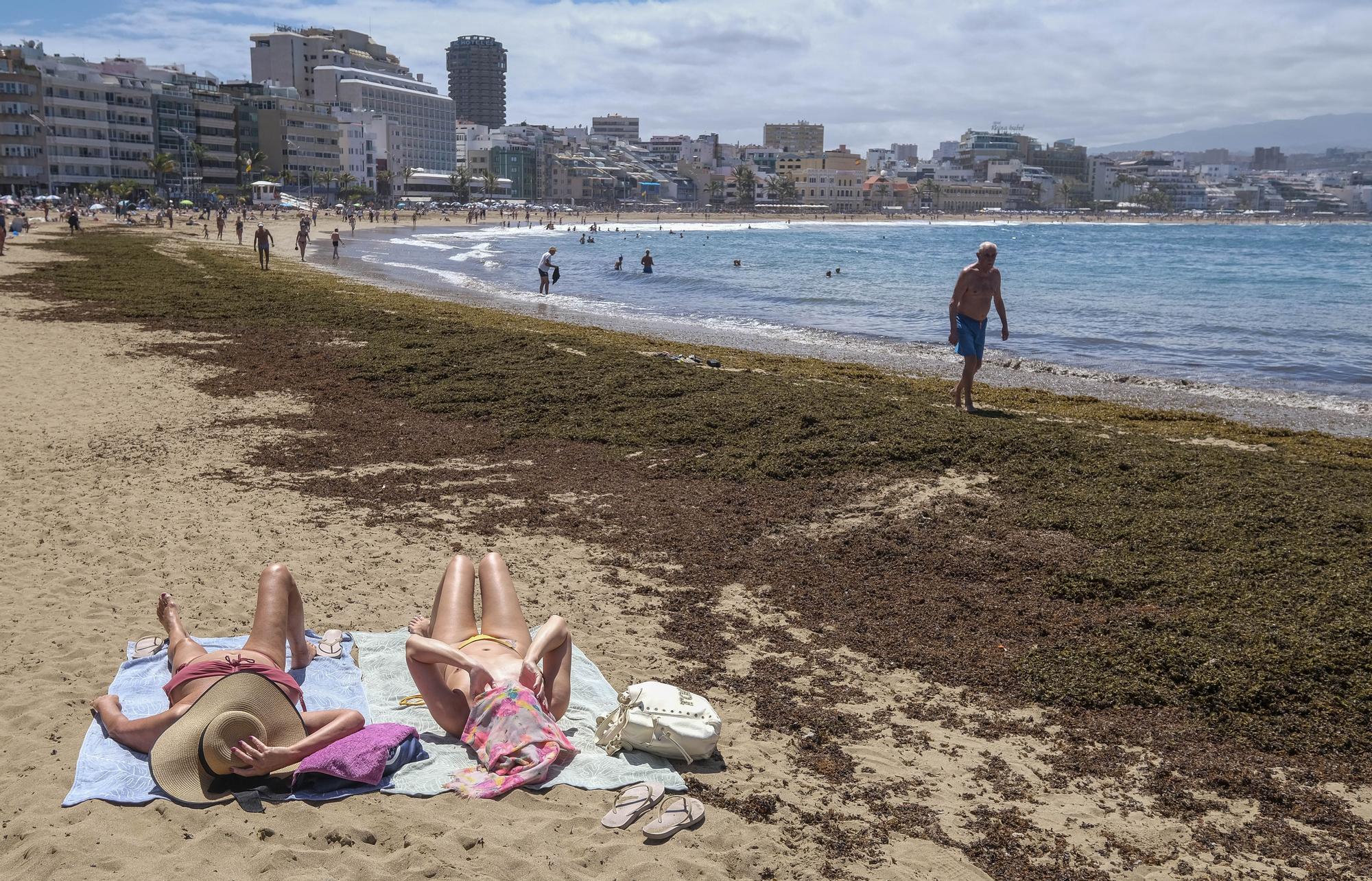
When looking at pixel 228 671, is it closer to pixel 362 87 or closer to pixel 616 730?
pixel 616 730

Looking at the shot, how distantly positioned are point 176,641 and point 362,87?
576ft

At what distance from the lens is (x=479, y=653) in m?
5.09

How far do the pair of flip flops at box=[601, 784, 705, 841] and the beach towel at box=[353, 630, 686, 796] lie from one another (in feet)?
0.43

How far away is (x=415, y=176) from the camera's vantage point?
161 metres

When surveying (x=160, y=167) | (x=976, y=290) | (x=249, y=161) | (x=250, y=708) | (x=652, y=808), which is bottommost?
(x=652, y=808)

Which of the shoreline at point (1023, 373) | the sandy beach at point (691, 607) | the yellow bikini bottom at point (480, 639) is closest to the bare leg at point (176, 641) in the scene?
the sandy beach at point (691, 607)

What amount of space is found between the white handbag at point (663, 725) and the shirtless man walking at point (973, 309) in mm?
7908

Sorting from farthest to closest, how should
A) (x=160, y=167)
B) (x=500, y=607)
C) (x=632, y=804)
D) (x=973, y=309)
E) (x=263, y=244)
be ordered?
(x=160, y=167), (x=263, y=244), (x=973, y=309), (x=500, y=607), (x=632, y=804)

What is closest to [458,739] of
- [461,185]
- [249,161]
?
[249,161]

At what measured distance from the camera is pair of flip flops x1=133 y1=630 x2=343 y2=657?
5.55 metres

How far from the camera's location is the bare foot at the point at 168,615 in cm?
546

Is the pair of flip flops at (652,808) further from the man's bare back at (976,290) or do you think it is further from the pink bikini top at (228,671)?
the man's bare back at (976,290)

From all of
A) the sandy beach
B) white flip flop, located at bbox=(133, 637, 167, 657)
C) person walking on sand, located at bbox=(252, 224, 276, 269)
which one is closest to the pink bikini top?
the sandy beach

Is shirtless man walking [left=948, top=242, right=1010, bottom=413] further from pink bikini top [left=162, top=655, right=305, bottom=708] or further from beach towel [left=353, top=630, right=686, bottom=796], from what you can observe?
pink bikini top [left=162, top=655, right=305, bottom=708]
